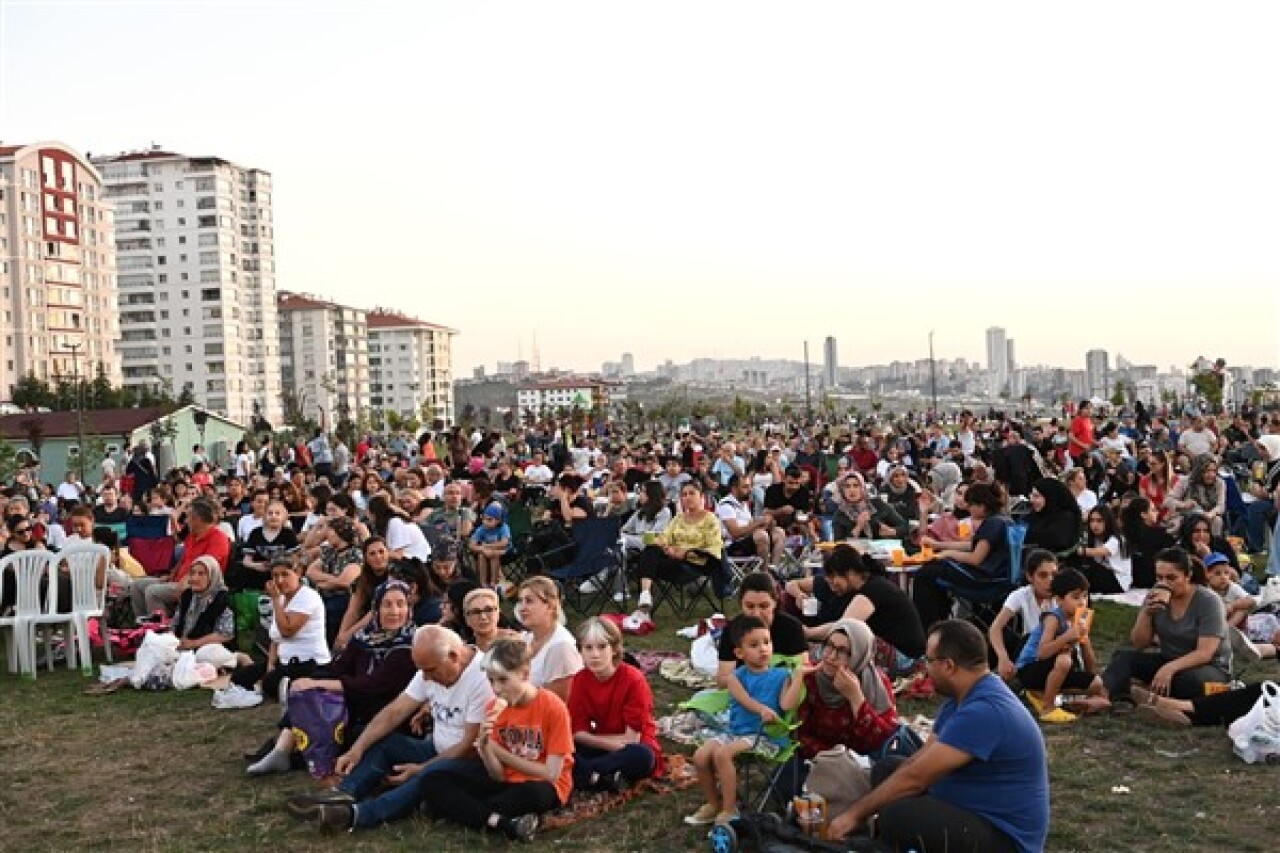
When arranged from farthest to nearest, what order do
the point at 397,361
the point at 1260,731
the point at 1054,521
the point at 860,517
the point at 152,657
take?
the point at 397,361, the point at 860,517, the point at 1054,521, the point at 152,657, the point at 1260,731

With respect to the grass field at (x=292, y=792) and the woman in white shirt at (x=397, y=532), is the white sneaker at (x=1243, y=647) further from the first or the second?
the woman in white shirt at (x=397, y=532)

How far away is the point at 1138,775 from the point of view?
6.18 meters

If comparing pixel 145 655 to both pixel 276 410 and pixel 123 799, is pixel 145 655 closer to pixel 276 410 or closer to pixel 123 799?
pixel 123 799

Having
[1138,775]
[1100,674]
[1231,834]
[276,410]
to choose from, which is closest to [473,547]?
[1100,674]

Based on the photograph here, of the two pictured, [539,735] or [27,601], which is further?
[27,601]

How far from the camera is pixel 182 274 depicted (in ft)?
352

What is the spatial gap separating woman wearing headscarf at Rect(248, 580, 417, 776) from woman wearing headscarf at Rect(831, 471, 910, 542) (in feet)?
17.1

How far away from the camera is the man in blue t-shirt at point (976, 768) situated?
4492 millimetres

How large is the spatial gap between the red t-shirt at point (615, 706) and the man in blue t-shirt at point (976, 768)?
1823mm

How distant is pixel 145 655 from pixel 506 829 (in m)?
4.74

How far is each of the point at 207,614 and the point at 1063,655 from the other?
20.4 ft

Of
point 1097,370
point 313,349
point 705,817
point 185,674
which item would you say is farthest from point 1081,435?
point 1097,370

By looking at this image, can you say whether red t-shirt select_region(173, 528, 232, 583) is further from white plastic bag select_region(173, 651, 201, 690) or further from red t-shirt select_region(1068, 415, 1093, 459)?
red t-shirt select_region(1068, 415, 1093, 459)

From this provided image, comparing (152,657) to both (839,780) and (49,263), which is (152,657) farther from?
(49,263)
